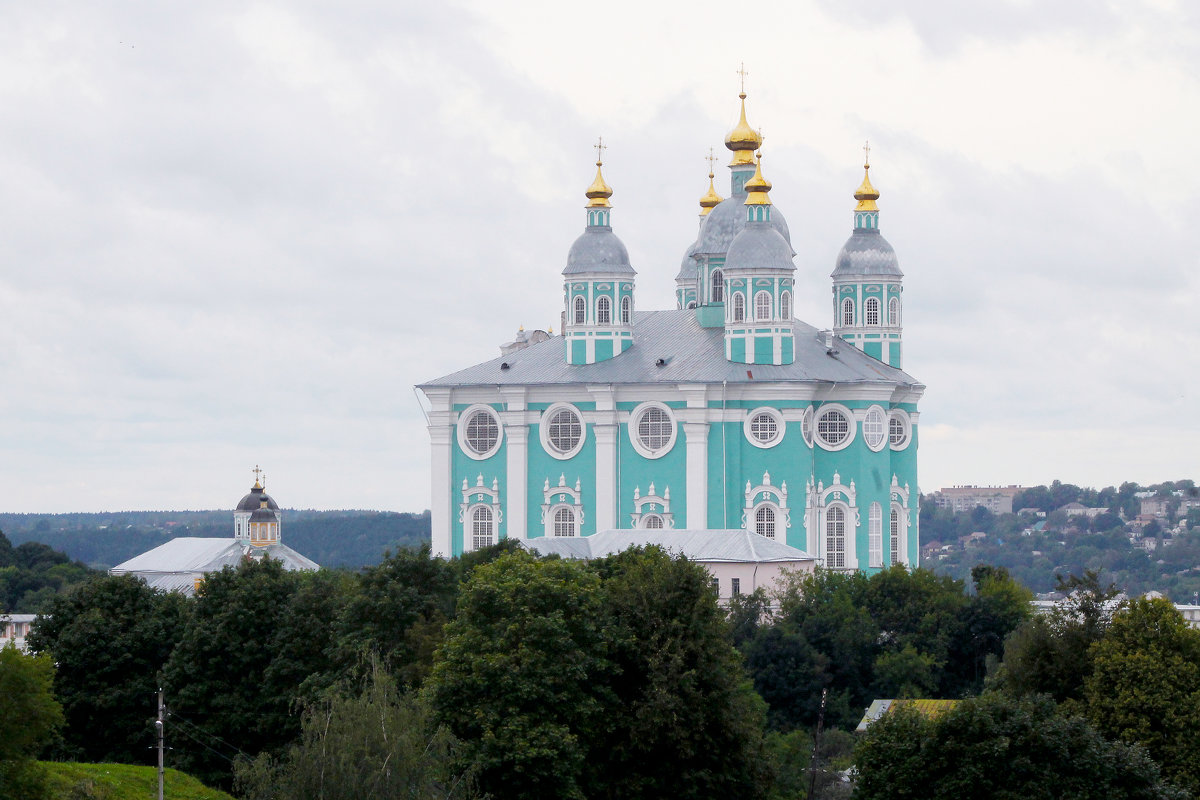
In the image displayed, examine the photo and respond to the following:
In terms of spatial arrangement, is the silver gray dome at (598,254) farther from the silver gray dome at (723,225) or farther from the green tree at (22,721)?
the green tree at (22,721)

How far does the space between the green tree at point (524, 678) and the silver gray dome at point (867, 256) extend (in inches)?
1242

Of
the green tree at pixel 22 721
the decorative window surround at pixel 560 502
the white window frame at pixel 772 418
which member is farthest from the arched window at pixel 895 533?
the green tree at pixel 22 721

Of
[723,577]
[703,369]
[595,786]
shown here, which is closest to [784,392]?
[703,369]

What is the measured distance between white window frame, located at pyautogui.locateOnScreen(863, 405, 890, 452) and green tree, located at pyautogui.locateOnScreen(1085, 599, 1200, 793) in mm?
26092

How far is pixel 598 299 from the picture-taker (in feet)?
232

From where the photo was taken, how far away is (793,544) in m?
66.7

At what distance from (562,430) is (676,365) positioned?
3828 mm

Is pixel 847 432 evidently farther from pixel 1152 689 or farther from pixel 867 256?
pixel 1152 689

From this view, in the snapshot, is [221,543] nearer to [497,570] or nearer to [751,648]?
[751,648]

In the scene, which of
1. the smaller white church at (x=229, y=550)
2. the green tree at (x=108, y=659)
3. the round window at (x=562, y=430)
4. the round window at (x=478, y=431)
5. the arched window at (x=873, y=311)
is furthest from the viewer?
the smaller white church at (x=229, y=550)

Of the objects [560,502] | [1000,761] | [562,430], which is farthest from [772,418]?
[1000,761]

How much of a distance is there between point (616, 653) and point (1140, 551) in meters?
111

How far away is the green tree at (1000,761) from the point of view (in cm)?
3731

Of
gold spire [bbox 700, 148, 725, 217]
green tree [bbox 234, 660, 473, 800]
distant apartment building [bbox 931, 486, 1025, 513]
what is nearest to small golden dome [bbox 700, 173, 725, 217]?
gold spire [bbox 700, 148, 725, 217]
